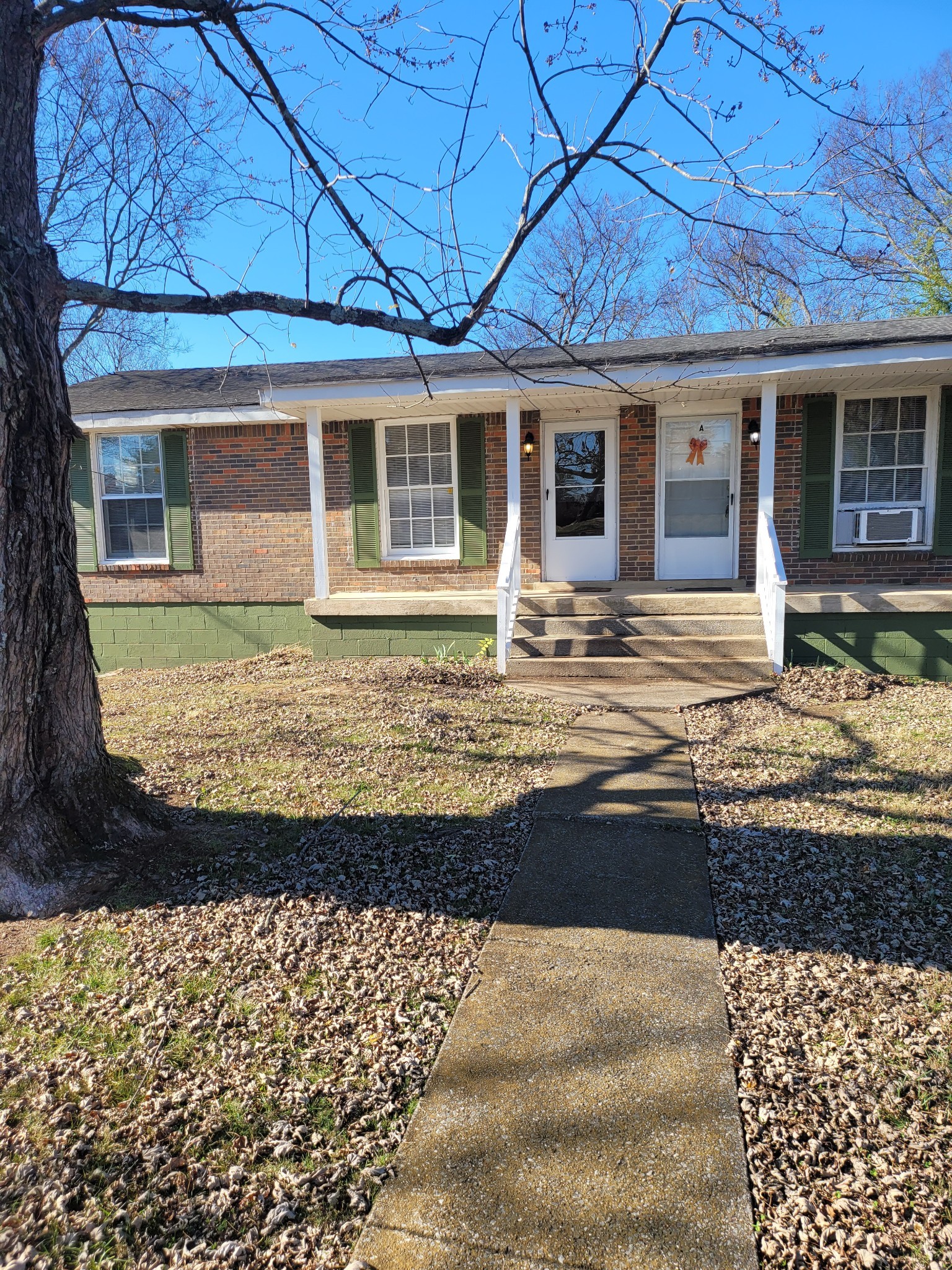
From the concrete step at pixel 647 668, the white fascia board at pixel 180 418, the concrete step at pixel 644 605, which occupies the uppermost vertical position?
the white fascia board at pixel 180 418

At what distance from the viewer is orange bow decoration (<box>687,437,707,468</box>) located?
9227 millimetres

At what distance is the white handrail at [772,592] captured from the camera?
23.1ft

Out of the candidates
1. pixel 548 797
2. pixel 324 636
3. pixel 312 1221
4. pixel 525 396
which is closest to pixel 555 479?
pixel 525 396

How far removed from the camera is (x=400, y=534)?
32.5 feet

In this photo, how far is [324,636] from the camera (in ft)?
29.9

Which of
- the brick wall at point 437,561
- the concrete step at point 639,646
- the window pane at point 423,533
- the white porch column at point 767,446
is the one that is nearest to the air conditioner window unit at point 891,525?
the white porch column at point 767,446

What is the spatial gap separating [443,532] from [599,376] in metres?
2.82

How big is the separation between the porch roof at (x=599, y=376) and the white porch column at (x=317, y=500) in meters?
0.27

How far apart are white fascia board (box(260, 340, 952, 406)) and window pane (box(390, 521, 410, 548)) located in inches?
66.3

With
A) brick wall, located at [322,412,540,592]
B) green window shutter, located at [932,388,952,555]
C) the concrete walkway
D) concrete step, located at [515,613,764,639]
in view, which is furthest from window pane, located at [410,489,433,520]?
the concrete walkway

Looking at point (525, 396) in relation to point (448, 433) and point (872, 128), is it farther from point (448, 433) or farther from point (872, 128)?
point (872, 128)

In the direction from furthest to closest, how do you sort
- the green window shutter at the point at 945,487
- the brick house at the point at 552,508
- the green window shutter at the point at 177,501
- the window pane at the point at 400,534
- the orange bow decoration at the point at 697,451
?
the green window shutter at the point at 177,501 < the window pane at the point at 400,534 < the orange bow decoration at the point at 697,451 < the green window shutter at the point at 945,487 < the brick house at the point at 552,508

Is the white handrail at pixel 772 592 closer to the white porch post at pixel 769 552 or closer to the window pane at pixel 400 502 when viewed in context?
the white porch post at pixel 769 552

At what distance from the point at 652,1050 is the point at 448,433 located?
8.27m
